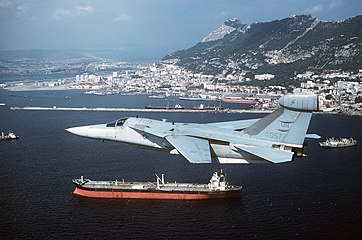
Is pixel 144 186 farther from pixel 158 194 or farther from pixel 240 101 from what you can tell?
pixel 240 101

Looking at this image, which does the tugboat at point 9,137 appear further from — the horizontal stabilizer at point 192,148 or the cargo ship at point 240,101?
the cargo ship at point 240,101

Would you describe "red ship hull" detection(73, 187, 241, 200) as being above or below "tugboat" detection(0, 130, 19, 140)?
below

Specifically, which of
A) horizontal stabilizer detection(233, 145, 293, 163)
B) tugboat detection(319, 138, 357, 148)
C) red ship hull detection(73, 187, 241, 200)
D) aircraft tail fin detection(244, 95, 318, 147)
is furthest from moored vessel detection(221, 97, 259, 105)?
horizontal stabilizer detection(233, 145, 293, 163)

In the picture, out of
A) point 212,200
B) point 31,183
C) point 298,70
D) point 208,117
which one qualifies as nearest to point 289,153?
point 212,200

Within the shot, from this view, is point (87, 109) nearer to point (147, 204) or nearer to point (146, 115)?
point (146, 115)

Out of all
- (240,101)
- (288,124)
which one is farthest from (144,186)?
(240,101)

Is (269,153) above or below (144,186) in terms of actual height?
above

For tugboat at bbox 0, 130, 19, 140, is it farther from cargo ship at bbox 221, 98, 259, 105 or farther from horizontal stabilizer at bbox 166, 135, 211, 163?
cargo ship at bbox 221, 98, 259, 105
